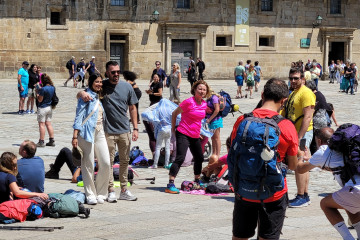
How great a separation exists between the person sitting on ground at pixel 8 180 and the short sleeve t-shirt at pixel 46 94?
7.07 m

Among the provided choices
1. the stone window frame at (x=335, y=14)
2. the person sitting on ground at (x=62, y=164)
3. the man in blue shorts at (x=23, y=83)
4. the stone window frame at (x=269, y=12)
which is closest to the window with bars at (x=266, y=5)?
the stone window frame at (x=269, y=12)

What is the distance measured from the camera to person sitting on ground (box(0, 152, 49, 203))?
853 centimetres

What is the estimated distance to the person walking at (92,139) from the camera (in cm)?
934

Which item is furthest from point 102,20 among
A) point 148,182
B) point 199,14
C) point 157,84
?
point 148,182

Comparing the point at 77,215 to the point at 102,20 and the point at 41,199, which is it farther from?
the point at 102,20

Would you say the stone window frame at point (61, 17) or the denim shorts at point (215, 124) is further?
the stone window frame at point (61, 17)

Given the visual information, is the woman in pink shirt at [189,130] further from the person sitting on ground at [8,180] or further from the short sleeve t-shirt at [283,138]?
the short sleeve t-shirt at [283,138]

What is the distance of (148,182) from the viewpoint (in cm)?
1177

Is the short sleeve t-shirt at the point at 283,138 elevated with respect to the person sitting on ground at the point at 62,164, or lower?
elevated

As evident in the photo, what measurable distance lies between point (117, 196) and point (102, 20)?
30189 mm

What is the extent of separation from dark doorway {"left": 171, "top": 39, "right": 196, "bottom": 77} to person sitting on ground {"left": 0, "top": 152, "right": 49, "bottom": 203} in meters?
32.9

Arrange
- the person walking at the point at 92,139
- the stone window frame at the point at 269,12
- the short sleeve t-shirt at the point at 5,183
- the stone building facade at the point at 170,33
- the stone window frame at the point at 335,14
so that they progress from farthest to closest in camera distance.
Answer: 1. the stone window frame at the point at 335,14
2. the stone window frame at the point at 269,12
3. the stone building facade at the point at 170,33
4. the person walking at the point at 92,139
5. the short sleeve t-shirt at the point at 5,183

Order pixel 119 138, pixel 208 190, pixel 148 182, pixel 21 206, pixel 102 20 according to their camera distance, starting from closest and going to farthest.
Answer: pixel 21 206, pixel 119 138, pixel 208 190, pixel 148 182, pixel 102 20

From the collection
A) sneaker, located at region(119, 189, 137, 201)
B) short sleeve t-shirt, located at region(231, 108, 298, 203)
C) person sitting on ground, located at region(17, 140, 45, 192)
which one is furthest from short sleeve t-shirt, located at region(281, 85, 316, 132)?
short sleeve t-shirt, located at region(231, 108, 298, 203)
